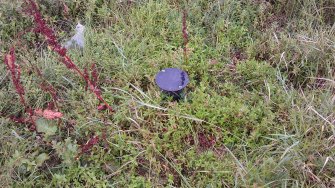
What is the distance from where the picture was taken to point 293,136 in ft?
8.01

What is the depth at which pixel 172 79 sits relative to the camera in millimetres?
2666

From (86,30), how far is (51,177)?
1242 millimetres

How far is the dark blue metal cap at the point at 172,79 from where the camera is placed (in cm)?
261

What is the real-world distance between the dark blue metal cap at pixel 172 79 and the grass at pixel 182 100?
90mm

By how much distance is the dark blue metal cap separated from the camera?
103 inches

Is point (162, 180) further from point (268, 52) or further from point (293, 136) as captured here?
point (268, 52)

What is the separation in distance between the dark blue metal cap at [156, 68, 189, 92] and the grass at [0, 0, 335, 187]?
0.09 m

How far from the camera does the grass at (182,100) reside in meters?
2.34

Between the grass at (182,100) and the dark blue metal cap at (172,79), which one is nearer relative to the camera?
the grass at (182,100)

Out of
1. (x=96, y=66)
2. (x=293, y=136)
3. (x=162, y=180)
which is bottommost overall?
(x=162, y=180)

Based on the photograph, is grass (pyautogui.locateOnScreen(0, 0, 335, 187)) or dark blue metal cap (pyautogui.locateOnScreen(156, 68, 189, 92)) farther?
dark blue metal cap (pyautogui.locateOnScreen(156, 68, 189, 92))

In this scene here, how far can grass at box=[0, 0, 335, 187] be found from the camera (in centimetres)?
234

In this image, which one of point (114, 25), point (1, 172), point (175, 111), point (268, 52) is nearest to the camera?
point (1, 172)

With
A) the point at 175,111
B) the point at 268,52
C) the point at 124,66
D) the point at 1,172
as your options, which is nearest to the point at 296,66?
the point at 268,52
